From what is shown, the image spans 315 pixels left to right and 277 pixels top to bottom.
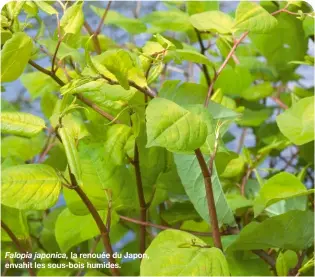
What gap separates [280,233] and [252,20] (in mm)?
134

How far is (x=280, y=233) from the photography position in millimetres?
352

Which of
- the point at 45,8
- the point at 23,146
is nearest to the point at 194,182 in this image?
the point at 45,8

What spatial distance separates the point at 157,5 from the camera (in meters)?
1.04

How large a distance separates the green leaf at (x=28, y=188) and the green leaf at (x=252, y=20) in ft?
0.49

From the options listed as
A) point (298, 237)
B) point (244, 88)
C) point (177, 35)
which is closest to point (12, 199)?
point (298, 237)

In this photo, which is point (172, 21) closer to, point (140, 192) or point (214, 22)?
point (214, 22)

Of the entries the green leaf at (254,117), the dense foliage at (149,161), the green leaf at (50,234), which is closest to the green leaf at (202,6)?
the dense foliage at (149,161)

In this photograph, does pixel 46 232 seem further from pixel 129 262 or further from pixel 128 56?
pixel 128 56

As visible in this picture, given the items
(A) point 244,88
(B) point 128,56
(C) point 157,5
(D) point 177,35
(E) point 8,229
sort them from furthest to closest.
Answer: (C) point 157,5
(D) point 177,35
(A) point 244,88
(E) point 8,229
(B) point 128,56

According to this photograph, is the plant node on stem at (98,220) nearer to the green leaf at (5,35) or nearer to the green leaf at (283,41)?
the green leaf at (5,35)

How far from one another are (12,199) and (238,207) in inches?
6.4

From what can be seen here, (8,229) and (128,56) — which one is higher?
(128,56)

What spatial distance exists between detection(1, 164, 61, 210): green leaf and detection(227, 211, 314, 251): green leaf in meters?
0.12

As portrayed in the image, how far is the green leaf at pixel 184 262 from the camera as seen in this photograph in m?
0.28
